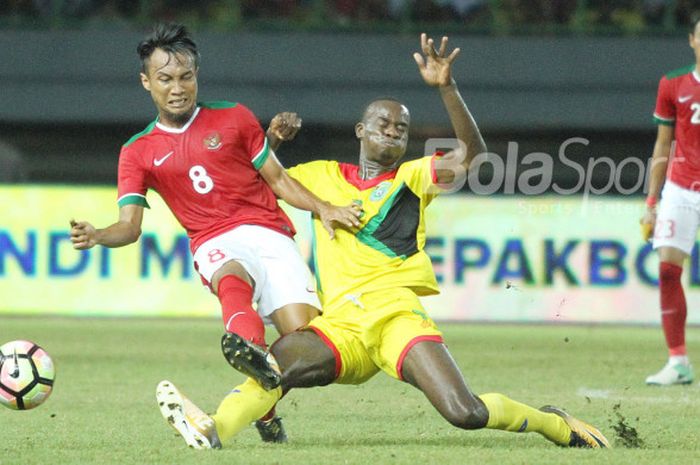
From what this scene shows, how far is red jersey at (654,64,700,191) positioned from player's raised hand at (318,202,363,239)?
353cm

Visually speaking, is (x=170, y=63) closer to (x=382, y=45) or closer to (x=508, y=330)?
(x=508, y=330)

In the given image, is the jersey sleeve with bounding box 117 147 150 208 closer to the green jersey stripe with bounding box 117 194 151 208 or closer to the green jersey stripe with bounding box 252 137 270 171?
the green jersey stripe with bounding box 117 194 151 208

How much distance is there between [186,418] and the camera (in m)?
5.16

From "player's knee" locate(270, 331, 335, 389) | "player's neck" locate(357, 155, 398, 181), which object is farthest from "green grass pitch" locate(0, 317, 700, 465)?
"player's neck" locate(357, 155, 398, 181)

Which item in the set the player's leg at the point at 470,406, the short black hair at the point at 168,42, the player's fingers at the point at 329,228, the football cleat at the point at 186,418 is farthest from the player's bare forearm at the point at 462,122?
the football cleat at the point at 186,418

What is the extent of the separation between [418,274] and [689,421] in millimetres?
1779

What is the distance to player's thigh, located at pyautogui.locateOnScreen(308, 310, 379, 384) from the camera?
5516 mm

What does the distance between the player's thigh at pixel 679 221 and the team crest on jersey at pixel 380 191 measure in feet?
11.0

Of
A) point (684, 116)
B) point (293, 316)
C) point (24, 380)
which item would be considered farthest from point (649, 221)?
point (24, 380)

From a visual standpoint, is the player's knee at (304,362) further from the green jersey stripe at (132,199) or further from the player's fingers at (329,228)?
the green jersey stripe at (132,199)

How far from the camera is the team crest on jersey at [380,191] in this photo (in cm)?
580

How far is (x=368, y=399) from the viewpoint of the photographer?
7.77 m

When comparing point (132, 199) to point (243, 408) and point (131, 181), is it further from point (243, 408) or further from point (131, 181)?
point (243, 408)

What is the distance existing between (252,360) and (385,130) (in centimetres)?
120
